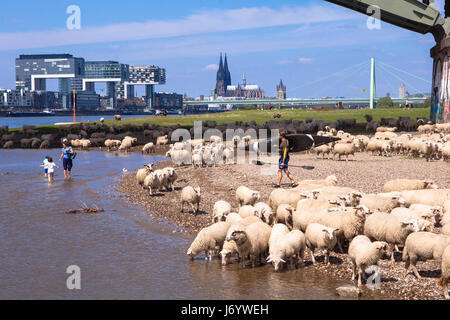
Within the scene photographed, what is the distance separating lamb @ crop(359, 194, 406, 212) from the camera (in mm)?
14609

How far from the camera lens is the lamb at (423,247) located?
1082 centimetres

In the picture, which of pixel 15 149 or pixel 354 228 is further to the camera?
pixel 15 149

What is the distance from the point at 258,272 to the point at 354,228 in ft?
8.52

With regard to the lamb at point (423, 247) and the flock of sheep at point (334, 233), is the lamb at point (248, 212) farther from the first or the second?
the lamb at point (423, 247)

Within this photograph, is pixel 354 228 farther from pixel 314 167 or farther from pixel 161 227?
pixel 314 167

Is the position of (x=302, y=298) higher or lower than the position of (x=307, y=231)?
lower

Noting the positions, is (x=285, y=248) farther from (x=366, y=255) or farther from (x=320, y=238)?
(x=366, y=255)

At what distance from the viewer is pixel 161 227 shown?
16359 mm

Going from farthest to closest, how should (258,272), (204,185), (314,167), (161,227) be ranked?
1. (314,167)
2. (204,185)
3. (161,227)
4. (258,272)

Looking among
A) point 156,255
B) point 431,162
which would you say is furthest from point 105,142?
point 156,255

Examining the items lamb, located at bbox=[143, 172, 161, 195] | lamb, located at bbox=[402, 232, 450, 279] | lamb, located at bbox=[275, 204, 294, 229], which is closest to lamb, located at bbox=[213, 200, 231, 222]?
lamb, located at bbox=[275, 204, 294, 229]

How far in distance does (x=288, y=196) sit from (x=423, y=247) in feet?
17.9

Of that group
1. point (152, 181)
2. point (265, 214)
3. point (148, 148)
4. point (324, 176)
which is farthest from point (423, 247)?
point (148, 148)

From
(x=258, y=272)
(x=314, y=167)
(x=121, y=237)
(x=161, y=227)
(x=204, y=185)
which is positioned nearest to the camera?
(x=258, y=272)
